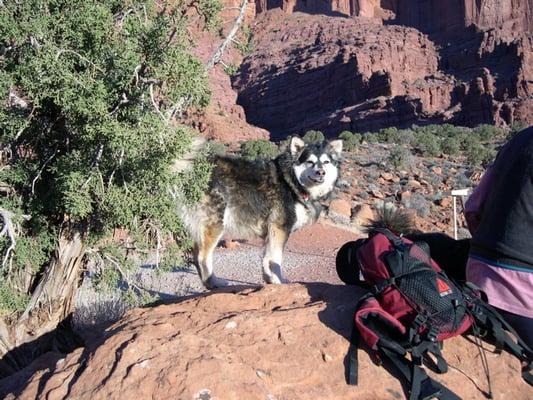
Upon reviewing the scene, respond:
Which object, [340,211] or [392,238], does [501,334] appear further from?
[340,211]

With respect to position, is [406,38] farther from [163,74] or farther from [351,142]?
[163,74]

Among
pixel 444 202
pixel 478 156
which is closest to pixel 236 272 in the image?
pixel 444 202

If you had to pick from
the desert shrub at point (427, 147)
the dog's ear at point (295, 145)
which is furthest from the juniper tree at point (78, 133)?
the desert shrub at point (427, 147)

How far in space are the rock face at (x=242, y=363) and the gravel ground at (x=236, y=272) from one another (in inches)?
56.2

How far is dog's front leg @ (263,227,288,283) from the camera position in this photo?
6.06 metres

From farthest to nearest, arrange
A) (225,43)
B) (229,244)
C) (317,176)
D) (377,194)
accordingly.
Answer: (377,194), (229,244), (317,176), (225,43)

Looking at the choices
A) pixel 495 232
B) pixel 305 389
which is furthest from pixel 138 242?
pixel 495 232

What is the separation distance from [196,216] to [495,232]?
3.58 metres

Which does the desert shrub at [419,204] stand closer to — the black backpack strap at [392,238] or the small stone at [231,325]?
the black backpack strap at [392,238]

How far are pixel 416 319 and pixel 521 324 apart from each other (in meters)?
0.79

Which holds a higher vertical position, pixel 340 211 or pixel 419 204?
pixel 340 211

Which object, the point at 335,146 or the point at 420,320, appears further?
the point at 335,146

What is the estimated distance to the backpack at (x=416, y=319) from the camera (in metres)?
2.92

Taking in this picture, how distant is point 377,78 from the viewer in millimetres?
72438
